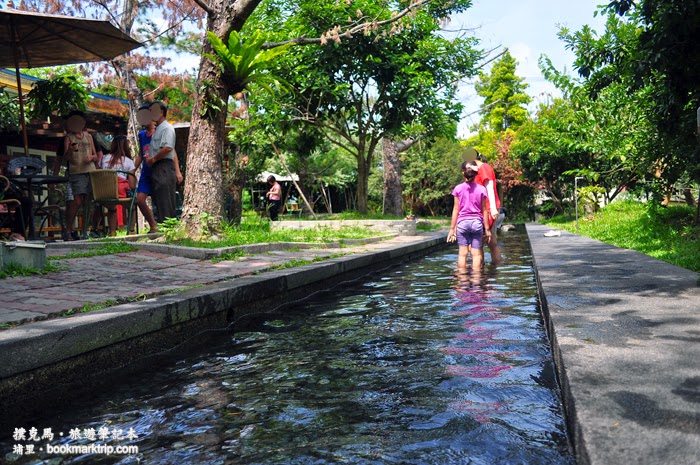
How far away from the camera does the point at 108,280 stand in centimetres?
579

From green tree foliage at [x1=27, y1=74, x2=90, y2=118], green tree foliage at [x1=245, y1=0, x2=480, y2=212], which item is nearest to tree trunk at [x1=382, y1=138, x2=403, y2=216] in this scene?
green tree foliage at [x1=245, y1=0, x2=480, y2=212]

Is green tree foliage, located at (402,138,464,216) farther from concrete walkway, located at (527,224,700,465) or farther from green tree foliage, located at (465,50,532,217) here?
concrete walkway, located at (527,224,700,465)

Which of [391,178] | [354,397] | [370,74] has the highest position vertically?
[370,74]

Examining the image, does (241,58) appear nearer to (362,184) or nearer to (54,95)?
(54,95)

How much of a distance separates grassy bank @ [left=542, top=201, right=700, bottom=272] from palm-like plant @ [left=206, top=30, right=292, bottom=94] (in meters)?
6.72

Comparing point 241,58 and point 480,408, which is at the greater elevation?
point 241,58

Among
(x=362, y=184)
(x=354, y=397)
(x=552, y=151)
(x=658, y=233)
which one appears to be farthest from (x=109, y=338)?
(x=552, y=151)

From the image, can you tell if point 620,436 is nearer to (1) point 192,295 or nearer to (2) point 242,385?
Result: (2) point 242,385

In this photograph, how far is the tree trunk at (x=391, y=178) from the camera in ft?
78.2

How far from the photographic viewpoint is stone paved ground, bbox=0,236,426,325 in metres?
4.45

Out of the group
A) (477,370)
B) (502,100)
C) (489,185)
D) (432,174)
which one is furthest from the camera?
(502,100)

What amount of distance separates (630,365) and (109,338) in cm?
311

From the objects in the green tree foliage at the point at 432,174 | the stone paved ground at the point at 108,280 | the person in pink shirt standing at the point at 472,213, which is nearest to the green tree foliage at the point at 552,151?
the green tree foliage at the point at 432,174

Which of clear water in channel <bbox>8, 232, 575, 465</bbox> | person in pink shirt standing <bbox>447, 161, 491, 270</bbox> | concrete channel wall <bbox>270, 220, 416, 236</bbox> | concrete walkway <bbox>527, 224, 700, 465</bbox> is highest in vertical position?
person in pink shirt standing <bbox>447, 161, 491, 270</bbox>
